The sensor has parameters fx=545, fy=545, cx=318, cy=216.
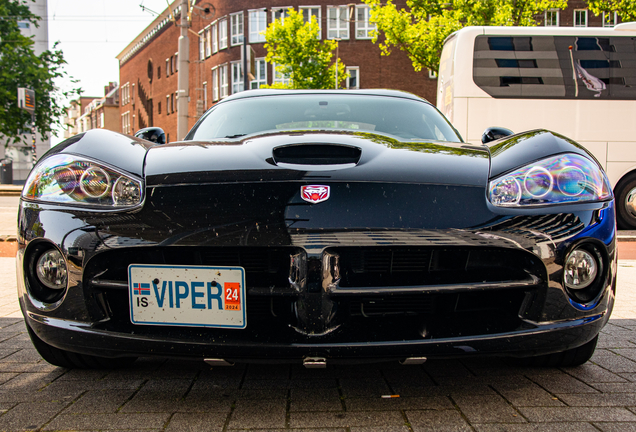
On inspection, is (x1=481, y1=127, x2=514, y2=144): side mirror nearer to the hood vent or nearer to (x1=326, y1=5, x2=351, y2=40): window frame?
the hood vent

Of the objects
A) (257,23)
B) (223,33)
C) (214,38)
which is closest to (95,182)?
(257,23)

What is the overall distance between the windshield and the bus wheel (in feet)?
25.5

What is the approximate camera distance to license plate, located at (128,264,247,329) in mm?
1696

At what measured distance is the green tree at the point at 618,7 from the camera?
15383mm

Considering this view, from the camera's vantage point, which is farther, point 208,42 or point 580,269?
point 208,42

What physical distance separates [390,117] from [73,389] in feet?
6.55

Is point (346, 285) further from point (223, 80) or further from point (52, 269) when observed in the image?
point (223, 80)

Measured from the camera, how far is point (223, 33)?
35.9 m

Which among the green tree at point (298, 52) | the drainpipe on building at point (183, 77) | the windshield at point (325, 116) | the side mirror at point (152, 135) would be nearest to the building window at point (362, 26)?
the green tree at point (298, 52)

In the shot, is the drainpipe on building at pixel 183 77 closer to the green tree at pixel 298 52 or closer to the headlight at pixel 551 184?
the headlight at pixel 551 184

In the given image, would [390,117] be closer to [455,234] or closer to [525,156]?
[525,156]

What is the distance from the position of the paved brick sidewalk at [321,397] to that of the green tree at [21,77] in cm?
2407

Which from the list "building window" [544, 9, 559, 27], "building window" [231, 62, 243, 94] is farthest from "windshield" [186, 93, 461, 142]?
"building window" [231, 62, 243, 94]

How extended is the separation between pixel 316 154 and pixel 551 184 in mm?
811
